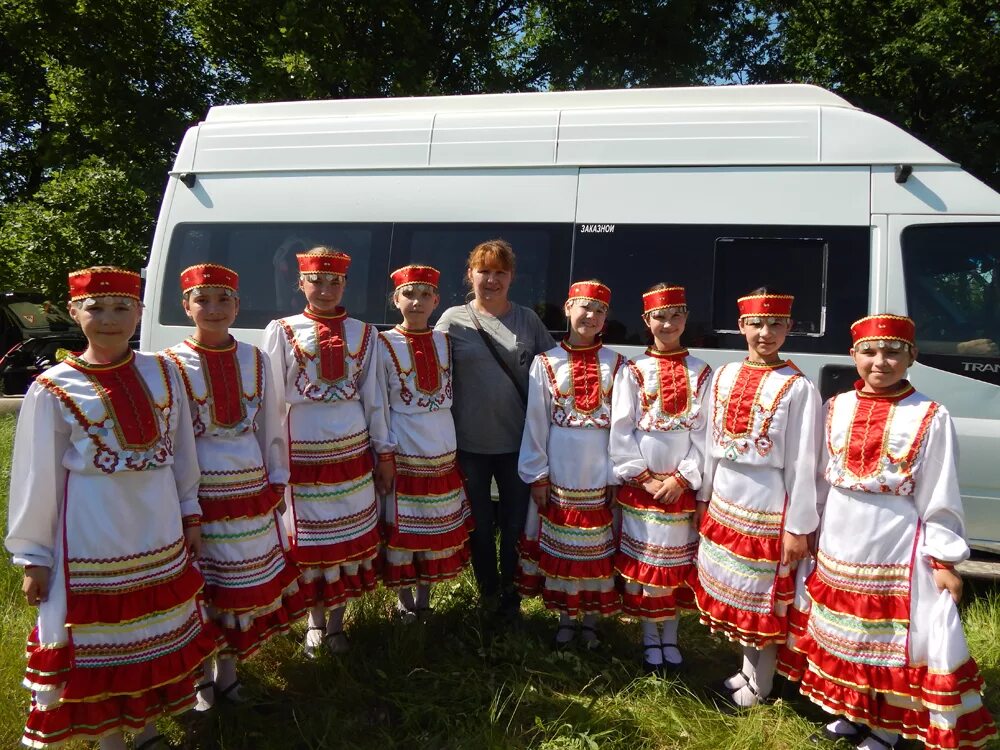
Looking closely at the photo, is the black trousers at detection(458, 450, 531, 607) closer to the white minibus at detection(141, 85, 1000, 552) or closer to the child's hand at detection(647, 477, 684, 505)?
the child's hand at detection(647, 477, 684, 505)

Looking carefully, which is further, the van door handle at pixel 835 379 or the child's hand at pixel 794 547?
the van door handle at pixel 835 379

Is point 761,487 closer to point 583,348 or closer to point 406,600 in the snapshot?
point 583,348

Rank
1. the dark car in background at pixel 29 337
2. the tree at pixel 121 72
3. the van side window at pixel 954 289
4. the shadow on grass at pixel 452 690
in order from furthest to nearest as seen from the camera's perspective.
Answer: the dark car in background at pixel 29 337 → the tree at pixel 121 72 → the van side window at pixel 954 289 → the shadow on grass at pixel 452 690

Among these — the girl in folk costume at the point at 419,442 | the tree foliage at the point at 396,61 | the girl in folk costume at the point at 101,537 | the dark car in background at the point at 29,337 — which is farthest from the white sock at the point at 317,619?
the dark car in background at the point at 29,337

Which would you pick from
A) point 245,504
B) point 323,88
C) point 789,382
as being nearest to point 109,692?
point 245,504

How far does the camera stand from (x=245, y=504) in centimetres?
274

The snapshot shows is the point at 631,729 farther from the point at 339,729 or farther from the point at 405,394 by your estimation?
the point at 405,394

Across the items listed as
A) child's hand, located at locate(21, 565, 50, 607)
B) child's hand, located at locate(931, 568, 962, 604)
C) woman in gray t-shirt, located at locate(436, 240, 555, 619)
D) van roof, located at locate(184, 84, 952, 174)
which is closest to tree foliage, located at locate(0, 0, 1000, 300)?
van roof, located at locate(184, 84, 952, 174)

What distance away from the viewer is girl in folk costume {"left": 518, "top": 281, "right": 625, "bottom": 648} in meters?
3.17

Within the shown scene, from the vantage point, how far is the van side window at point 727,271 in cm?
409

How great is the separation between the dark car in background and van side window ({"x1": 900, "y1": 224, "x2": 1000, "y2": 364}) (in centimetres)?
985

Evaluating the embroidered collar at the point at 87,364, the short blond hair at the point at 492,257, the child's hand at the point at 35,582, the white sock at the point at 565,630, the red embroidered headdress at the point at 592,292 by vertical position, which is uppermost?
the short blond hair at the point at 492,257

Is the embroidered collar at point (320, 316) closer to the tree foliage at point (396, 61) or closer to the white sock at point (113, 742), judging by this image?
the white sock at point (113, 742)

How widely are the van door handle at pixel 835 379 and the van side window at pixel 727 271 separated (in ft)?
0.33
